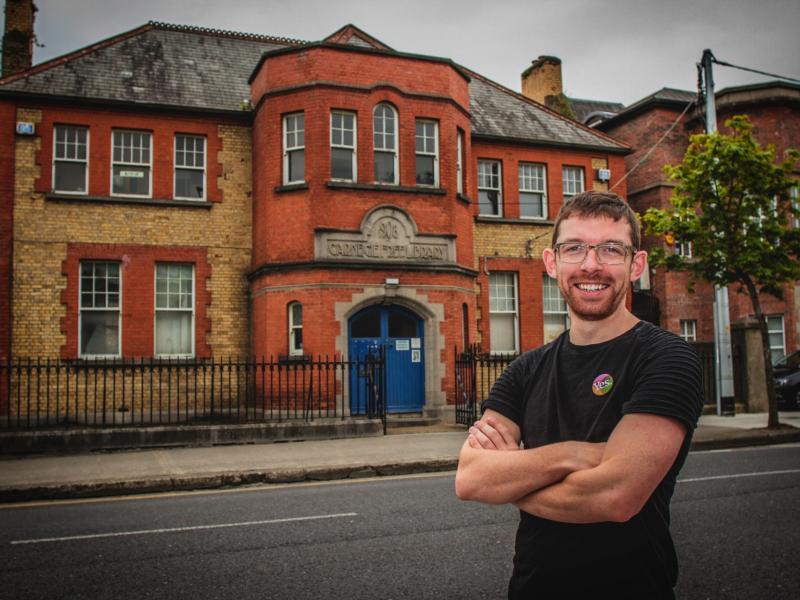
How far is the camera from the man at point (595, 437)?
197cm

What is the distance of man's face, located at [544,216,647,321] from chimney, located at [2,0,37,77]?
71.3 ft

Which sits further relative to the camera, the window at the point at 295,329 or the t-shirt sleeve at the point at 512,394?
the window at the point at 295,329

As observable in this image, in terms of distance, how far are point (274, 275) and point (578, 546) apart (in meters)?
15.6

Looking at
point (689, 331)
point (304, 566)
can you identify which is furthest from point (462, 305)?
point (304, 566)

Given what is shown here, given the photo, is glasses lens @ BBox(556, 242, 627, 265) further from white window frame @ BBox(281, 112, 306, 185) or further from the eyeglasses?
white window frame @ BBox(281, 112, 306, 185)

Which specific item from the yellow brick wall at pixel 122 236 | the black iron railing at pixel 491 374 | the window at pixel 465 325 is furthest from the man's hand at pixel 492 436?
the yellow brick wall at pixel 122 236

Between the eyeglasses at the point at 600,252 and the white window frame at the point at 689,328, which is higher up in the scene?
the white window frame at the point at 689,328

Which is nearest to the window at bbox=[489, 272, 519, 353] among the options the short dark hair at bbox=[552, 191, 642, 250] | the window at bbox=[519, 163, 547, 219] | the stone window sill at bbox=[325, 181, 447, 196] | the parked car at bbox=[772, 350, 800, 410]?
the window at bbox=[519, 163, 547, 219]

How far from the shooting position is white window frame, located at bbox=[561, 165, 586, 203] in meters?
22.1

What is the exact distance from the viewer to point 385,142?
58.9ft

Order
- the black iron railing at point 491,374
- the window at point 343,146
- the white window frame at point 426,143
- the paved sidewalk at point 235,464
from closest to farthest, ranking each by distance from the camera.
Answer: the paved sidewalk at point 235,464 → the black iron railing at point 491,374 → the window at point 343,146 → the white window frame at point 426,143

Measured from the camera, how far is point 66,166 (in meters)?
17.6

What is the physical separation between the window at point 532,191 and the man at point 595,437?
64.2ft

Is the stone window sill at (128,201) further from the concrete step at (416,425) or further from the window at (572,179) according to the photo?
the window at (572,179)
